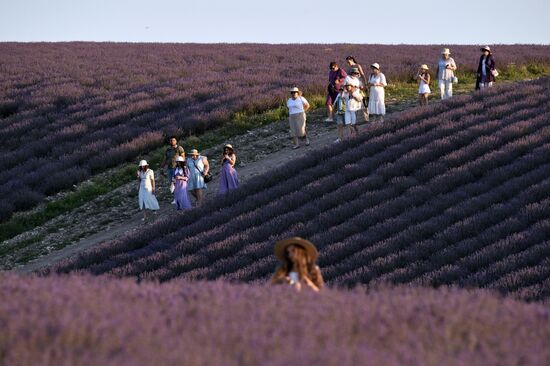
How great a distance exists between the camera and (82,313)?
5.55 m

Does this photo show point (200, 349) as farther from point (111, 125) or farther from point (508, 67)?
point (508, 67)

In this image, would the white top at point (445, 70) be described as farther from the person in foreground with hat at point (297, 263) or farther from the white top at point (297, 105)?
the person in foreground with hat at point (297, 263)

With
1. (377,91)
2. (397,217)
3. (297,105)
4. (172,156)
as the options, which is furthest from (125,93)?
(397,217)

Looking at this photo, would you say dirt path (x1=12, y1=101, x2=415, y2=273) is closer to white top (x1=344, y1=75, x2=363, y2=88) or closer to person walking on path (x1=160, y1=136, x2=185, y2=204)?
person walking on path (x1=160, y1=136, x2=185, y2=204)

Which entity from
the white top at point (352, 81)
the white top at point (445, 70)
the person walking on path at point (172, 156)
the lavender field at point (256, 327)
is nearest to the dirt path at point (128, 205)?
the person walking on path at point (172, 156)

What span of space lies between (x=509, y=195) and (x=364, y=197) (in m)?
2.15

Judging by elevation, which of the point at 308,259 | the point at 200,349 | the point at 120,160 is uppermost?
the point at 200,349

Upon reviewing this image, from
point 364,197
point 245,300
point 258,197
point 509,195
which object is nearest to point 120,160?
point 258,197

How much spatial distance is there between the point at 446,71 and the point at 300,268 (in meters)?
16.8

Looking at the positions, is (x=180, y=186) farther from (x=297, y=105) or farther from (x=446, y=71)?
(x=446, y=71)

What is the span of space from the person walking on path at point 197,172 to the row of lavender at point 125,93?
3.62 metres

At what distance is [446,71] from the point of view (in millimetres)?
23828

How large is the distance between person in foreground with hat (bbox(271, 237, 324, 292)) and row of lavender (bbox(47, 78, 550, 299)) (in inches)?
119

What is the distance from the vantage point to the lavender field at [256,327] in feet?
16.0
